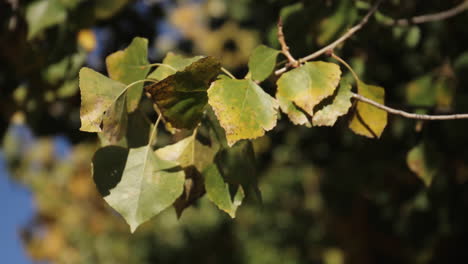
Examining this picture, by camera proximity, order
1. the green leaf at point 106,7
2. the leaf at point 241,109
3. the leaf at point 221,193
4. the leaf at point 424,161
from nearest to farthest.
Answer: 1. the leaf at point 241,109
2. the leaf at point 221,193
3. the leaf at point 424,161
4. the green leaf at point 106,7

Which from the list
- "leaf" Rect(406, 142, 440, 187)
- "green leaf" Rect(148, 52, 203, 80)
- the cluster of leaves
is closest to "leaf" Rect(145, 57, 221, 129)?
the cluster of leaves

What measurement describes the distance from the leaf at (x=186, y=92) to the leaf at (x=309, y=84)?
0.50 feet

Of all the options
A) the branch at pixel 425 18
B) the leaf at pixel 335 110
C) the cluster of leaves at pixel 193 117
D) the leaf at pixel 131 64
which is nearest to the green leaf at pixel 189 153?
the cluster of leaves at pixel 193 117

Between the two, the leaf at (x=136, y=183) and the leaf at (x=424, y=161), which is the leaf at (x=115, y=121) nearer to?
→ the leaf at (x=136, y=183)

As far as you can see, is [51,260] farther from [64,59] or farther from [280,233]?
[64,59]

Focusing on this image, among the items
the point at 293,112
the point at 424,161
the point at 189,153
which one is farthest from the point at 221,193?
the point at 424,161

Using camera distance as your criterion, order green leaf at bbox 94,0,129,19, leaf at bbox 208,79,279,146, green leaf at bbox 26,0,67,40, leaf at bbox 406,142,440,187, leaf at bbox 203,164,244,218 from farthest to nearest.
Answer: green leaf at bbox 94,0,129,19 < green leaf at bbox 26,0,67,40 < leaf at bbox 406,142,440,187 < leaf at bbox 203,164,244,218 < leaf at bbox 208,79,279,146

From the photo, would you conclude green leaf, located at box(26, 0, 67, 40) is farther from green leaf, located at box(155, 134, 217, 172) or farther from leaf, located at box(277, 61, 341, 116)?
leaf, located at box(277, 61, 341, 116)

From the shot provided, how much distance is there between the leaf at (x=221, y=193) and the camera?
3.03 ft

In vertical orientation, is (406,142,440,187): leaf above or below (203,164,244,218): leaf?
below

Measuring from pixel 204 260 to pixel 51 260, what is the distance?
4.68 m

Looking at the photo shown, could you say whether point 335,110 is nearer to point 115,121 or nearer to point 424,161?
point 115,121

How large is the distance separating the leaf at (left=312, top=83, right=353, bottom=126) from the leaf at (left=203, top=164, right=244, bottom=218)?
22 centimetres

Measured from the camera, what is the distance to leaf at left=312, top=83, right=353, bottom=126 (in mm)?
891
